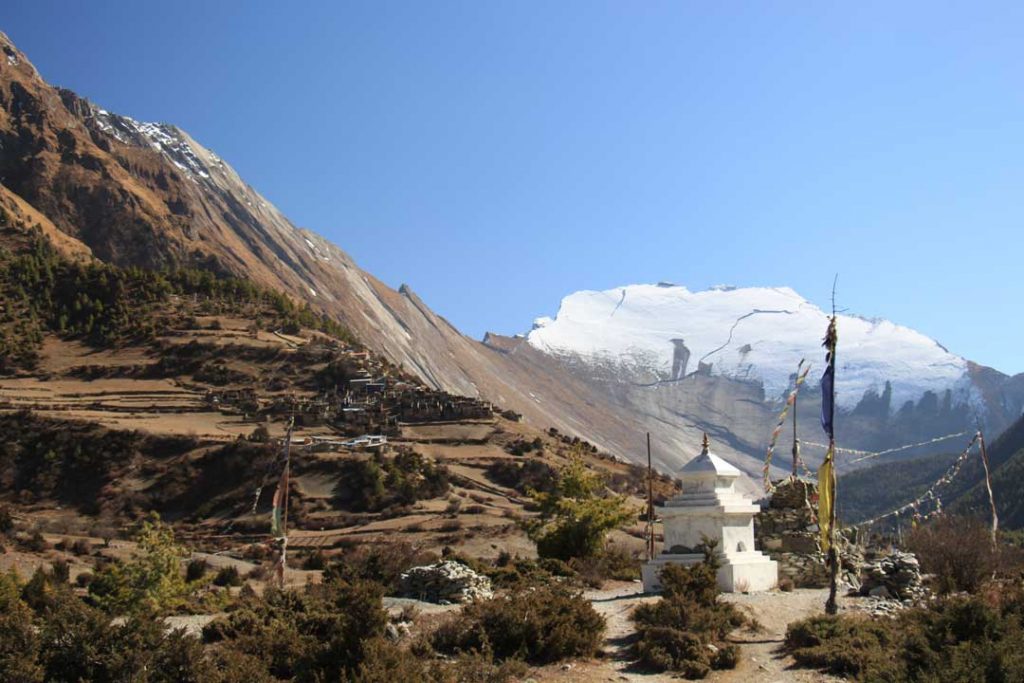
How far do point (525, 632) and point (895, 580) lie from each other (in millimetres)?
8934

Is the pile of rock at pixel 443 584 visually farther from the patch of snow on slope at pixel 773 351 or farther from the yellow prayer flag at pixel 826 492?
the patch of snow on slope at pixel 773 351

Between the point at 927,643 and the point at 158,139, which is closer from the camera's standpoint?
the point at 927,643

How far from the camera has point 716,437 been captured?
15175cm

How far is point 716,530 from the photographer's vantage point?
2245 cm

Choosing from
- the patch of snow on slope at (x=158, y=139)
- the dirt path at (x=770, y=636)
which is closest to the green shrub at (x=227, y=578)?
the dirt path at (x=770, y=636)

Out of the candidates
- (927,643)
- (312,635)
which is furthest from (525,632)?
(927,643)

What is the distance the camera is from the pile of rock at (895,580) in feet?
65.0

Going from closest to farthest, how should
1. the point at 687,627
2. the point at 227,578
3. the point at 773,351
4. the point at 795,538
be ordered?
the point at 687,627 → the point at 795,538 → the point at 227,578 → the point at 773,351

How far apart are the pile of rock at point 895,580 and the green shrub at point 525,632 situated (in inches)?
288

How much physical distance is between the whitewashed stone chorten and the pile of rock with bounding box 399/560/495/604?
13.3 feet

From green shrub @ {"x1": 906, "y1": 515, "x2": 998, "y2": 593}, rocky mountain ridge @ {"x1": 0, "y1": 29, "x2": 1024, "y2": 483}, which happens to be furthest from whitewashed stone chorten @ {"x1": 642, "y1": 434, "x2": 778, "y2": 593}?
rocky mountain ridge @ {"x1": 0, "y1": 29, "x2": 1024, "y2": 483}

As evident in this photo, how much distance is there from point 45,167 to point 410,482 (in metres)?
74.6

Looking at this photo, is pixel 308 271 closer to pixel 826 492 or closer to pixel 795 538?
pixel 795 538

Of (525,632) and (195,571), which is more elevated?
(195,571)
